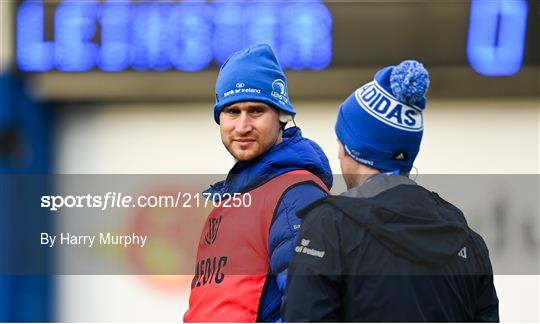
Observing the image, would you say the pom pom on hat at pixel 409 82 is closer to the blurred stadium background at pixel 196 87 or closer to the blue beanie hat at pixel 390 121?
the blue beanie hat at pixel 390 121

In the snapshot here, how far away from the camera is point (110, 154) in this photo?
6152mm

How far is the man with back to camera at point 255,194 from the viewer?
232cm

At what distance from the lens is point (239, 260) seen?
237 cm

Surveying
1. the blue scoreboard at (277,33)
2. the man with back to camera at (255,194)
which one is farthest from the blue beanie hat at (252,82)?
the blue scoreboard at (277,33)

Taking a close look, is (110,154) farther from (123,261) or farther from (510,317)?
(510,317)

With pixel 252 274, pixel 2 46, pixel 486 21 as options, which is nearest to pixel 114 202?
pixel 2 46

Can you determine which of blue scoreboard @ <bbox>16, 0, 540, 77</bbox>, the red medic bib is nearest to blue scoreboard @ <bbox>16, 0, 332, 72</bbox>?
blue scoreboard @ <bbox>16, 0, 540, 77</bbox>

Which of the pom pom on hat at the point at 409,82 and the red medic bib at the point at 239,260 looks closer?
the pom pom on hat at the point at 409,82

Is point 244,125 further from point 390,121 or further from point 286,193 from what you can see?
point 390,121

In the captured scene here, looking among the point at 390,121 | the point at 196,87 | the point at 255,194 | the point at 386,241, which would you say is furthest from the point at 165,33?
the point at 386,241

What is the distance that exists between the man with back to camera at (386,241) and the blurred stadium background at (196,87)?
3.46 meters

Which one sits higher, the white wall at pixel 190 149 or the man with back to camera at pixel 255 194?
the man with back to camera at pixel 255 194

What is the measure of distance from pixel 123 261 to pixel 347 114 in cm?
396

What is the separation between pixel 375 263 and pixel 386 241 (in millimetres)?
48
